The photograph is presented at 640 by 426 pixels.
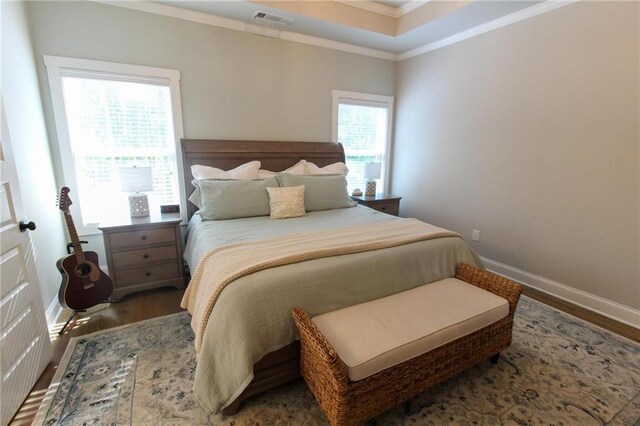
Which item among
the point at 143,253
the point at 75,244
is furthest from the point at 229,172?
the point at 75,244

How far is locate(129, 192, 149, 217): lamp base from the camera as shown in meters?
2.80

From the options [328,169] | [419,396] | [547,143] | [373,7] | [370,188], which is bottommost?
[419,396]

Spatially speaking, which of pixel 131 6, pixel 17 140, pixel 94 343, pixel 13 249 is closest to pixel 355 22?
pixel 131 6

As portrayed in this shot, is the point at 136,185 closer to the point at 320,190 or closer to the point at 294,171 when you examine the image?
the point at 294,171

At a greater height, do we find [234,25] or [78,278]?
[234,25]

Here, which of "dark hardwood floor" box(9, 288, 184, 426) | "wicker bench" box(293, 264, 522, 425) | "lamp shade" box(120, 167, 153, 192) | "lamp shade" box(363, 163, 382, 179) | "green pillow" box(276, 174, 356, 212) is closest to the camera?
"wicker bench" box(293, 264, 522, 425)

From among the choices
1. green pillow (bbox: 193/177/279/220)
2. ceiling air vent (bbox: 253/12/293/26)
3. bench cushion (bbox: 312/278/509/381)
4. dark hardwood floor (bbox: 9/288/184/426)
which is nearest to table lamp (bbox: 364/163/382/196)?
green pillow (bbox: 193/177/279/220)

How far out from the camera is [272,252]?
1809 millimetres

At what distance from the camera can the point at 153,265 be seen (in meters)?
2.75

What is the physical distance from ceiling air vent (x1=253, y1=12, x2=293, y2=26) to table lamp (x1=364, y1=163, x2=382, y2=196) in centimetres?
188

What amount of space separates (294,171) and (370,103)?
5.21ft

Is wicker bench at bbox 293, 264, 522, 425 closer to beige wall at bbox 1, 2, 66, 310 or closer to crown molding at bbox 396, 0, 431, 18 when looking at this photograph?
beige wall at bbox 1, 2, 66, 310

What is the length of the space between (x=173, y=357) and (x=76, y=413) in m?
0.53

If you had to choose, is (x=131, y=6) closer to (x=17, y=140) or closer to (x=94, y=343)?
(x=17, y=140)
